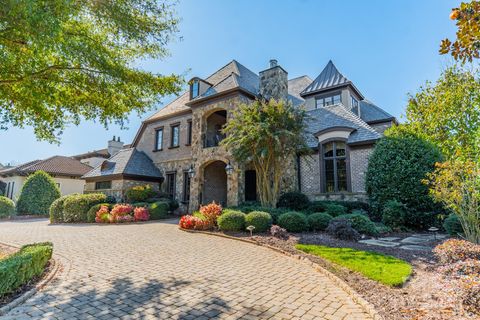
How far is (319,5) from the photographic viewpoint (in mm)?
9008

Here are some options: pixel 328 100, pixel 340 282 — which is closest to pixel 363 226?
pixel 340 282

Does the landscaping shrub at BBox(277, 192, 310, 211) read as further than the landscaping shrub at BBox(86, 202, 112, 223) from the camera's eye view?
No

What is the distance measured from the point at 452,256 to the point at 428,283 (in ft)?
3.41

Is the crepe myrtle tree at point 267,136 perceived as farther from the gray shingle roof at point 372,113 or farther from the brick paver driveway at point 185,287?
the gray shingle roof at point 372,113

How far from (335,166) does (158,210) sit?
32.6 feet

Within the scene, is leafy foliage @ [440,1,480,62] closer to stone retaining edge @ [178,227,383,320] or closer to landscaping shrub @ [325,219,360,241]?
stone retaining edge @ [178,227,383,320]

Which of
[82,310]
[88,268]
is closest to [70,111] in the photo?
[88,268]

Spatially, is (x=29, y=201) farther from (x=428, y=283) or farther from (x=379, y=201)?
(x=428, y=283)

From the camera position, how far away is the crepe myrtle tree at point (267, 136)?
12.3 metres

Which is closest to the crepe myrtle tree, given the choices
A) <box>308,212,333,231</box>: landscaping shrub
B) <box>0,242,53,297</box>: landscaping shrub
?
<box>308,212,333,231</box>: landscaping shrub

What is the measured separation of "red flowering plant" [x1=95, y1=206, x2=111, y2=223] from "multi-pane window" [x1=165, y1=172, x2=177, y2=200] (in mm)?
5156

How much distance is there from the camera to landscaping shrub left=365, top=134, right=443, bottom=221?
397 inches

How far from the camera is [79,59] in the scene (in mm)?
6469

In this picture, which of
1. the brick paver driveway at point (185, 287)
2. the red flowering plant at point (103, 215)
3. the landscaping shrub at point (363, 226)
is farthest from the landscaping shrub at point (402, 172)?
the red flowering plant at point (103, 215)
